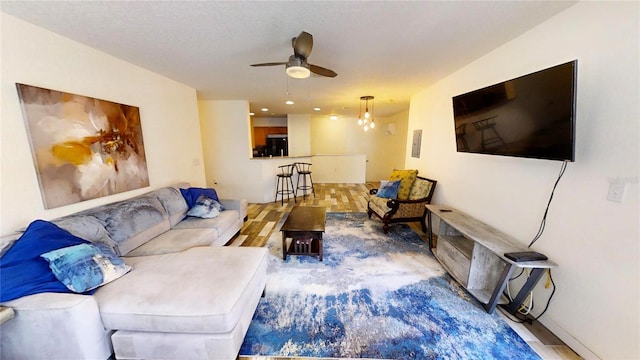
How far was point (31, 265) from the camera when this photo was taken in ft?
4.52

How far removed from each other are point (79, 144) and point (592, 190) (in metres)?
4.15

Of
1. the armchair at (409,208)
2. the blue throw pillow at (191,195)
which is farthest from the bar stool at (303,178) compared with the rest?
the blue throw pillow at (191,195)

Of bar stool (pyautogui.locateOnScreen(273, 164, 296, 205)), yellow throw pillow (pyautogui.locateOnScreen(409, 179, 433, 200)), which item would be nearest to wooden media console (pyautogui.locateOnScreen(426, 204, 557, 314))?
yellow throw pillow (pyautogui.locateOnScreen(409, 179, 433, 200))

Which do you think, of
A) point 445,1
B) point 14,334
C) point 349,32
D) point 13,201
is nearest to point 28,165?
point 13,201

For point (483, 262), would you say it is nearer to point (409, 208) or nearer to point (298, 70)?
point (409, 208)

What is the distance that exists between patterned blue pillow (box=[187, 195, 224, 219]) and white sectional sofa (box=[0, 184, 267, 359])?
103cm

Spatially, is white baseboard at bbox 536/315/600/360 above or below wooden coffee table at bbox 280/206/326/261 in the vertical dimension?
below

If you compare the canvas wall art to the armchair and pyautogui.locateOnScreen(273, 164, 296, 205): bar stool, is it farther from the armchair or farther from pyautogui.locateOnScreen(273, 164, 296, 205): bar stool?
the armchair

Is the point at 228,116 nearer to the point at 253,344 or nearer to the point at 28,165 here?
the point at 28,165

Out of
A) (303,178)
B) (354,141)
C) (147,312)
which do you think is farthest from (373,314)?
(354,141)

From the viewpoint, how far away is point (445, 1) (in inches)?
58.1

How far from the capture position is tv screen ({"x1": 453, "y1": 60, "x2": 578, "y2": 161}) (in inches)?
54.2

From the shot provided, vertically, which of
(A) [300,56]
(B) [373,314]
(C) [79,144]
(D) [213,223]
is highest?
(A) [300,56]

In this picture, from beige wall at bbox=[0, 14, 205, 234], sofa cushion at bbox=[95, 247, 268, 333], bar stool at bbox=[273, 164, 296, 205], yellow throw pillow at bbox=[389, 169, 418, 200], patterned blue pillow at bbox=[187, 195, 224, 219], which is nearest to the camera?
sofa cushion at bbox=[95, 247, 268, 333]
